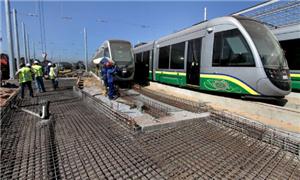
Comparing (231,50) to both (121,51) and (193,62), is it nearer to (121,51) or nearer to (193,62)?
(193,62)

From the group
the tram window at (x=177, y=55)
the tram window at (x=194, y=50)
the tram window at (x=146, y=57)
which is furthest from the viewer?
the tram window at (x=146, y=57)

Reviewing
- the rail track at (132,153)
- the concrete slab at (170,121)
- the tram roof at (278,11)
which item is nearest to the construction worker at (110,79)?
the rail track at (132,153)

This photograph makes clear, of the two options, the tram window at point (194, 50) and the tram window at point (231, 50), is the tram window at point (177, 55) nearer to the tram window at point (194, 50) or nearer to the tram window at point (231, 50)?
the tram window at point (194, 50)

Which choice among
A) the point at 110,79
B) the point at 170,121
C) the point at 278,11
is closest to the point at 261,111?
the point at 170,121

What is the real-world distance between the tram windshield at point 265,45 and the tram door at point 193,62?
6.58 ft

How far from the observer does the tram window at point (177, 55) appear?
891cm

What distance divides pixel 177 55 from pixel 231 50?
A: 345 cm

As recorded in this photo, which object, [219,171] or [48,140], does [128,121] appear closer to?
[48,140]

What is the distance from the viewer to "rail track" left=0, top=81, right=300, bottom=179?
2.63m

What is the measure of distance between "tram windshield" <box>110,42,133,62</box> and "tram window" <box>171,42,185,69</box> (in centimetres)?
312

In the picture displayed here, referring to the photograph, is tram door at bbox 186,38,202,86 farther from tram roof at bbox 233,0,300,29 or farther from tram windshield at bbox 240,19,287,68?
tram roof at bbox 233,0,300,29

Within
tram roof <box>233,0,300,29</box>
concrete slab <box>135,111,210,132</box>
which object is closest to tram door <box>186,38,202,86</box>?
concrete slab <box>135,111,210,132</box>

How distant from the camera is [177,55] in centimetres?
936

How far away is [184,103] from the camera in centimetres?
680
